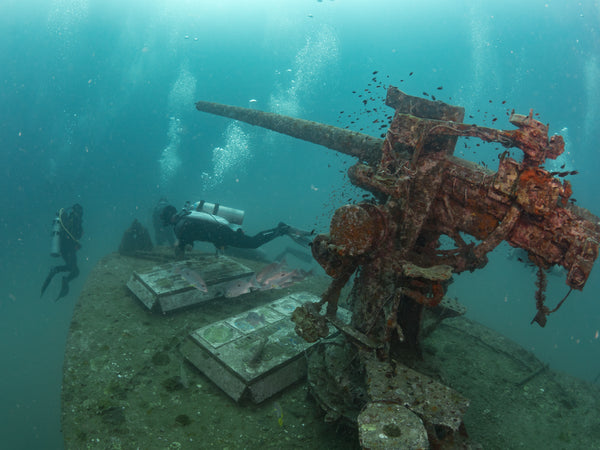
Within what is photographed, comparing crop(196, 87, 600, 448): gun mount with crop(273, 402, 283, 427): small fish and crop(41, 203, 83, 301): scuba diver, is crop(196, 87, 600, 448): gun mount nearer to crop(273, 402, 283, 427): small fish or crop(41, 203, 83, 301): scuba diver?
crop(273, 402, 283, 427): small fish

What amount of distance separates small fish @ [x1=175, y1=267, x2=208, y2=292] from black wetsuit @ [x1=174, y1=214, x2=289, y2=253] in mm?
868

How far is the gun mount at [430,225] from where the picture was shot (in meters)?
3.16

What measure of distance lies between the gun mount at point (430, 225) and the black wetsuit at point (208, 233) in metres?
4.39

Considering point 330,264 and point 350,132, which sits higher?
point 350,132

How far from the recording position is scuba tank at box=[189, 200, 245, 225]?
815 centimetres

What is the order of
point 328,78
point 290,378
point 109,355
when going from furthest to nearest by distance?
point 328,78 < point 109,355 < point 290,378

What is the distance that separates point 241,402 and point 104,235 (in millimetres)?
81488

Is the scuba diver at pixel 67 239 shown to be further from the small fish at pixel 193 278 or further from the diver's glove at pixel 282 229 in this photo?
the diver's glove at pixel 282 229

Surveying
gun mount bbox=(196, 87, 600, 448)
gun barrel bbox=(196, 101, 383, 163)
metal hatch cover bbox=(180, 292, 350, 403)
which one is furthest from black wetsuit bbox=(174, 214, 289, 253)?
gun mount bbox=(196, 87, 600, 448)

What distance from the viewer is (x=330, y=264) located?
3.98 meters

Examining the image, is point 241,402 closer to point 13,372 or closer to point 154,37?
point 13,372

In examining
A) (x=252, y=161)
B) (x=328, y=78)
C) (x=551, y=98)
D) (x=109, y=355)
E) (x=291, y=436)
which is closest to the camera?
(x=291, y=436)

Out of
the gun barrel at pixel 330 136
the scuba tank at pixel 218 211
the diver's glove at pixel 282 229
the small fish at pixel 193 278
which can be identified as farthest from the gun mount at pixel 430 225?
the scuba tank at pixel 218 211

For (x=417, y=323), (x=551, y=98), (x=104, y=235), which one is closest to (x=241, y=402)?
(x=417, y=323)
